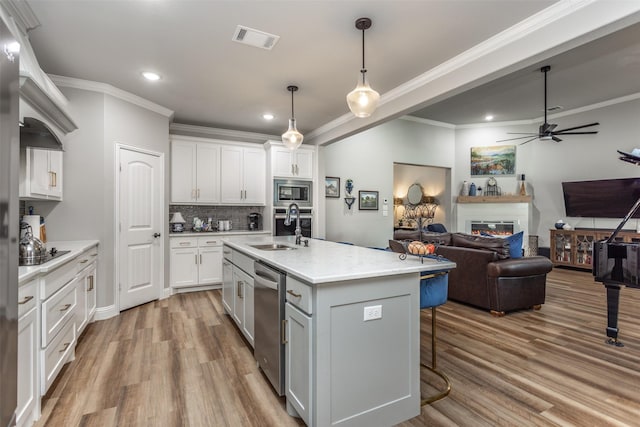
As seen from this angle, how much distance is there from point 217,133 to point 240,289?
11.8 ft

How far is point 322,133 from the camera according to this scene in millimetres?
5551

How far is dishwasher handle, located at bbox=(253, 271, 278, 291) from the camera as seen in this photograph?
203cm

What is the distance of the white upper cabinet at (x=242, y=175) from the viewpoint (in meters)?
5.29

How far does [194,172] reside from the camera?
504 cm

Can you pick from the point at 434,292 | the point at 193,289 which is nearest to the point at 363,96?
the point at 434,292

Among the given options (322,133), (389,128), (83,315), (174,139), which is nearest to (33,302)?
(83,315)

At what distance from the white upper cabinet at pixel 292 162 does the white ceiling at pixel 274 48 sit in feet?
2.66

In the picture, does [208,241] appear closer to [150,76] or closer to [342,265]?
[150,76]

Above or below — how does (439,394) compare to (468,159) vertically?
below

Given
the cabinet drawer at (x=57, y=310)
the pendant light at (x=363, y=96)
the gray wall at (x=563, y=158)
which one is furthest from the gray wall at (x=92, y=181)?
the gray wall at (x=563, y=158)

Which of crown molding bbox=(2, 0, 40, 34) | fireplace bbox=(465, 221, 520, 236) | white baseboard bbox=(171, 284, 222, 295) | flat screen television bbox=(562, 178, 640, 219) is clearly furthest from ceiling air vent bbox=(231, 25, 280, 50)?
flat screen television bbox=(562, 178, 640, 219)

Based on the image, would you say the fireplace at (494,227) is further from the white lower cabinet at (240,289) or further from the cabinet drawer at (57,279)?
the cabinet drawer at (57,279)

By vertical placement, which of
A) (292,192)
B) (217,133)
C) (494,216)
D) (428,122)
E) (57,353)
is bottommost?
(57,353)

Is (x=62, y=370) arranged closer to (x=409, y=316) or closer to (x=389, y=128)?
(x=409, y=316)
